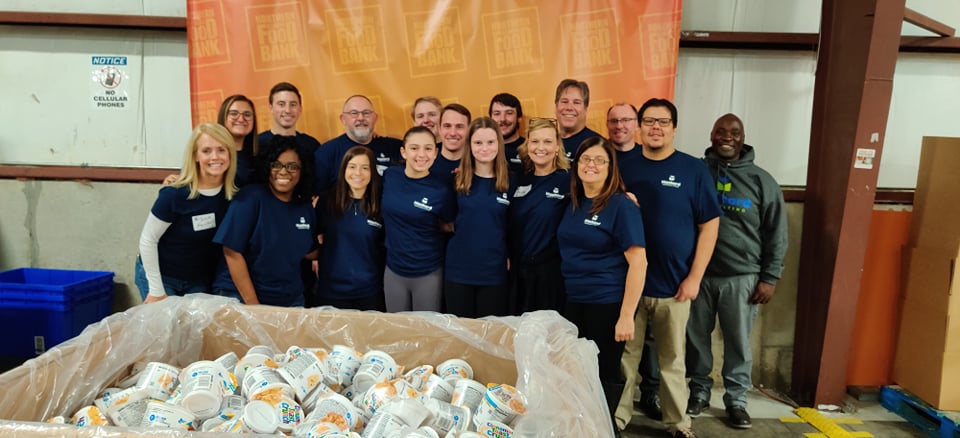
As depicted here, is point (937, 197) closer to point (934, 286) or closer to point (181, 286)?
point (934, 286)

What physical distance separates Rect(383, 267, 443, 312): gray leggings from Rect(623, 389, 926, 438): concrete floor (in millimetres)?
1139

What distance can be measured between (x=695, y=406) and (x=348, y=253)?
1950 millimetres

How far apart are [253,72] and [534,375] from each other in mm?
2608

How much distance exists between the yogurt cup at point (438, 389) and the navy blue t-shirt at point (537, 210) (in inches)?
38.9

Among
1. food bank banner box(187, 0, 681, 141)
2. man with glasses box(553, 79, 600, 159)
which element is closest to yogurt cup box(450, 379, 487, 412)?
man with glasses box(553, 79, 600, 159)

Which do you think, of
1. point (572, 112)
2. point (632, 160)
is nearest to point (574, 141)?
point (572, 112)

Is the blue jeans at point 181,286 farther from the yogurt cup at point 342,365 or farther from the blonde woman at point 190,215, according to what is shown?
the yogurt cup at point 342,365

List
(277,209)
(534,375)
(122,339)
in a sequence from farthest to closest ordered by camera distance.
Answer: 1. (277,209)
2. (122,339)
3. (534,375)

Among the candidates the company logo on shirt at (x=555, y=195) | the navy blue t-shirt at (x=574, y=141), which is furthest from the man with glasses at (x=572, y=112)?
the company logo on shirt at (x=555, y=195)

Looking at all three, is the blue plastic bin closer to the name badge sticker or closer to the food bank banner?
the food bank banner

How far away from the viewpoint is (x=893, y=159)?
351 centimetres

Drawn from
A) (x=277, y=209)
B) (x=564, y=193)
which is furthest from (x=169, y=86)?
(x=564, y=193)

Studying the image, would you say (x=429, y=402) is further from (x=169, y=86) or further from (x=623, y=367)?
(x=169, y=86)

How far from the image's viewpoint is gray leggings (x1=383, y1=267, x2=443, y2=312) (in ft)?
8.46
